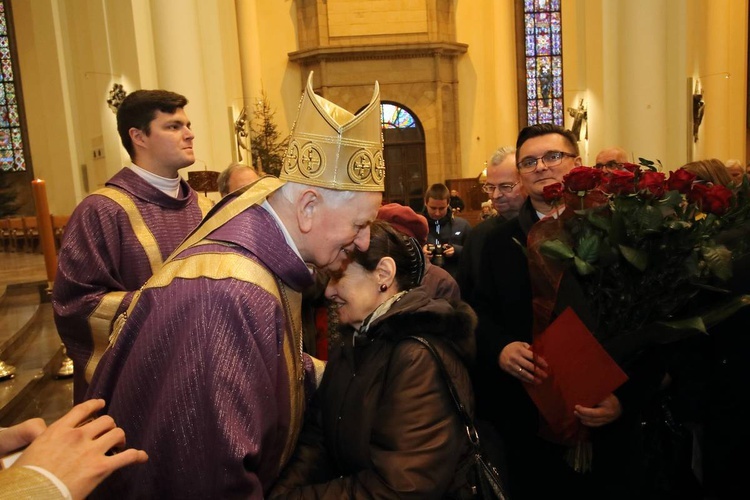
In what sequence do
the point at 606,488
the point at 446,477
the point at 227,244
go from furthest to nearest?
the point at 606,488 → the point at 446,477 → the point at 227,244

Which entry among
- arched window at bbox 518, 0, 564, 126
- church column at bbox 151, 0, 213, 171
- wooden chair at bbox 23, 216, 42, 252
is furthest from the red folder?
arched window at bbox 518, 0, 564, 126

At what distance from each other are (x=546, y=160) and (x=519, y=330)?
72cm

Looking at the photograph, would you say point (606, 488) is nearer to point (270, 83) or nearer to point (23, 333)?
point (23, 333)

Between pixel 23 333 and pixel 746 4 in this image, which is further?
pixel 746 4

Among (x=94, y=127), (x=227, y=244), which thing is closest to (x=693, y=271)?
(x=227, y=244)

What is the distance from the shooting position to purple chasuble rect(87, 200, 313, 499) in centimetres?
126

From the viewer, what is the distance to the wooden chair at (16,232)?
14680 millimetres

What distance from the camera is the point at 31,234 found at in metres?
14.7

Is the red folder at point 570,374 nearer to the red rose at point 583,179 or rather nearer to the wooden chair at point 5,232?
the red rose at point 583,179

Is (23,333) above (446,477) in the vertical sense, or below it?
below

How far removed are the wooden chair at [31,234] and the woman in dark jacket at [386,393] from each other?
14654 millimetres

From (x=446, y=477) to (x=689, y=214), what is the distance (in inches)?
42.6

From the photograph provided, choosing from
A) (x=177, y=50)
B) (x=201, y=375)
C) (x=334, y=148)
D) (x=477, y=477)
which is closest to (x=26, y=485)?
(x=201, y=375)

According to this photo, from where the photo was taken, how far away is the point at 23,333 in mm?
6746
